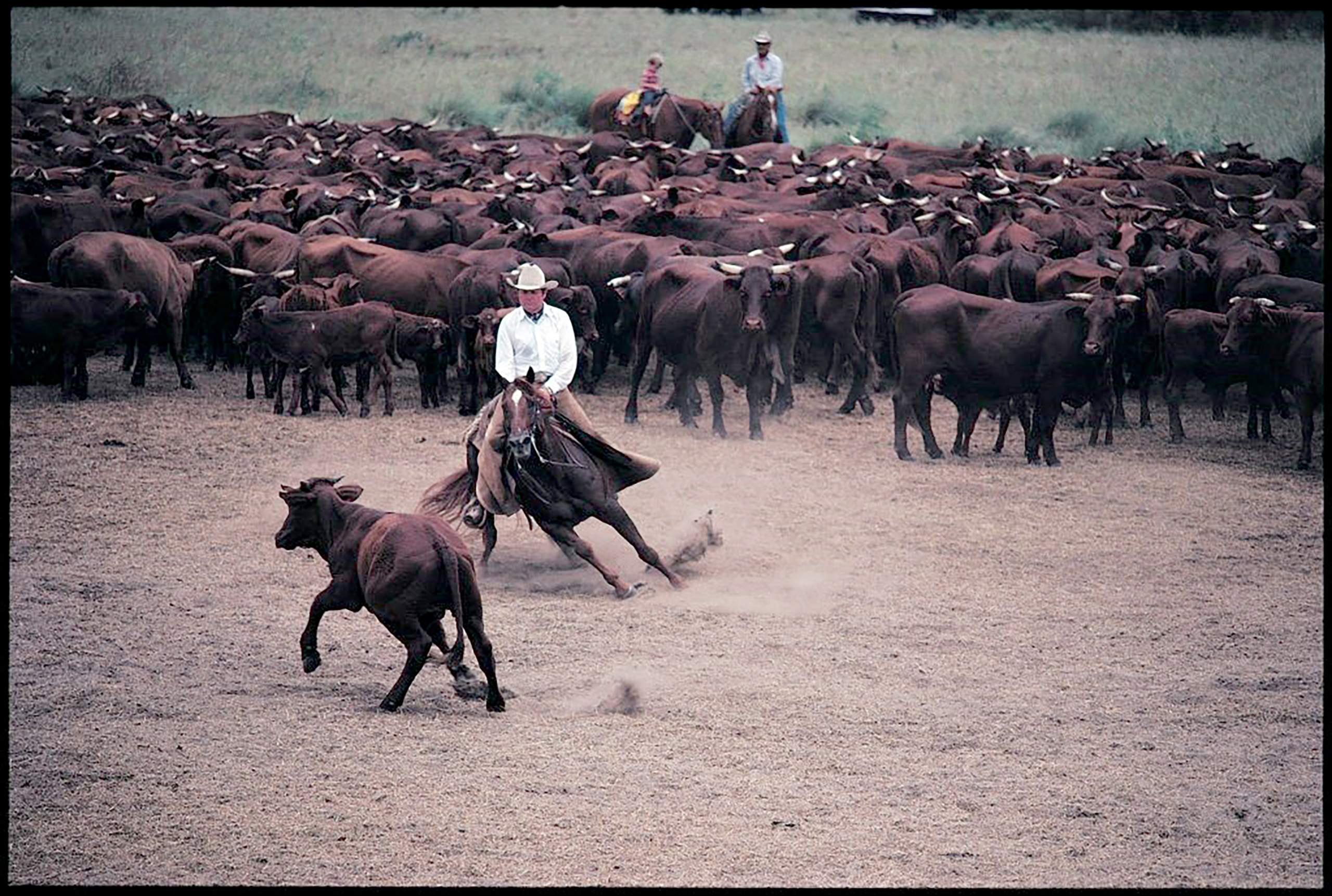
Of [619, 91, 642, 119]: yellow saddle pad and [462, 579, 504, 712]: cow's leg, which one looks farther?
[619, 91, 642, 119]: yellow saddle pad

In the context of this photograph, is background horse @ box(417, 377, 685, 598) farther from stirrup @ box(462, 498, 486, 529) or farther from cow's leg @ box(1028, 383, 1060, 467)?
cow's leg @ box(1028, 383, 1060, 467)

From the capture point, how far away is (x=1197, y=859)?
22.4 feet

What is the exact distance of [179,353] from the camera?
56.6 ft

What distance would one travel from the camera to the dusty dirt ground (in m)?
6.77

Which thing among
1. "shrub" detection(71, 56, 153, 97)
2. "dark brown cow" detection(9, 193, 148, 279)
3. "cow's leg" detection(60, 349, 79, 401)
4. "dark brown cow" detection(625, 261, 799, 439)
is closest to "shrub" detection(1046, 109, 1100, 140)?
"shrub" detection(71, 56, 153, 97)

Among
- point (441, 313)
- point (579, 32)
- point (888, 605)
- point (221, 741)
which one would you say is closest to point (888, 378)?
point (441, 313)

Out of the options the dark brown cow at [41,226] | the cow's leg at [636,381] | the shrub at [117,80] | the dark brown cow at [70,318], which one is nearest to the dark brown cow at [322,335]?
the dark brown cow at [70,318]

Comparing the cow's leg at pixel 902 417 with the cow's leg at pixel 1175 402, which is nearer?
the cow's leg at pixel 902 417

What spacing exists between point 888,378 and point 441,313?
16.7 feet

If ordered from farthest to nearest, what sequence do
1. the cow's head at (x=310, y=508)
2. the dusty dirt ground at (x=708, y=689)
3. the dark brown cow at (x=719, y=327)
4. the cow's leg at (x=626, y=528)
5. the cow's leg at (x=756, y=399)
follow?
the cow's leg at (x=756, y=399), the dark brown cow at (x=719, y=327), the cow's leg at (x=626, y=528), the cow's head at (x=310, y=508), the dusty dirt ground at (x=708, y=689)

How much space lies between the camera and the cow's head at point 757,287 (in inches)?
612

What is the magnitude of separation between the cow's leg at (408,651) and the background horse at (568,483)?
2443 millimetres

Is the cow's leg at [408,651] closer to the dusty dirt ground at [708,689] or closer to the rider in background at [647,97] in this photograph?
the dusty dirt ground at [708,689]

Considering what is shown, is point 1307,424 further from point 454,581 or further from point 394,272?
point 454,581
